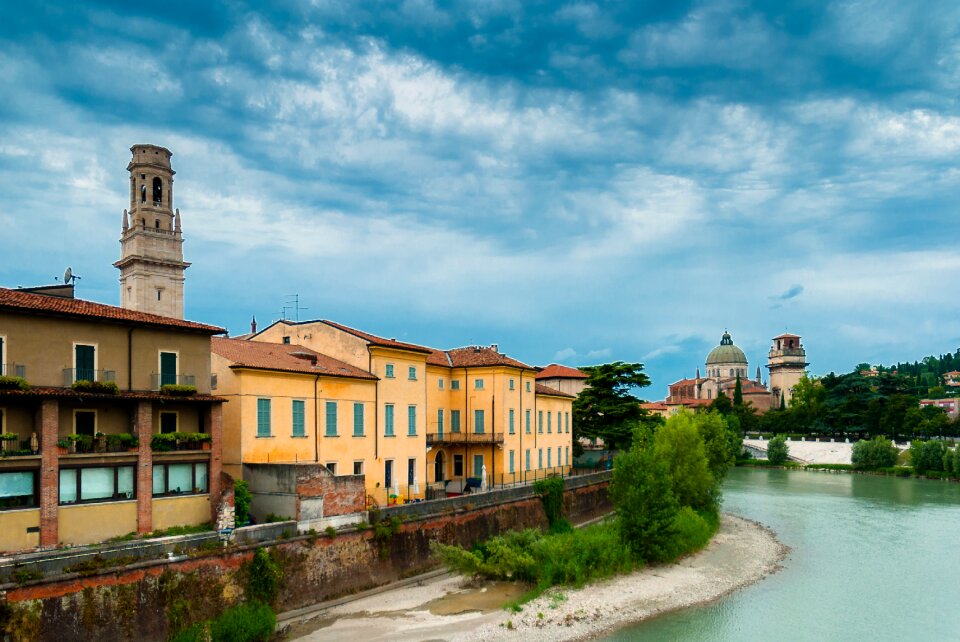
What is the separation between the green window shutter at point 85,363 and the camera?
984 inches

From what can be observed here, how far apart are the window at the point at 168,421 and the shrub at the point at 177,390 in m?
1.00

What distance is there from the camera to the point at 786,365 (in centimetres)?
15362

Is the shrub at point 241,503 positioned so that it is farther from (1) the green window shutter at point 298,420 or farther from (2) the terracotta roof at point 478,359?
(2) the terracotta roof at point 478,359

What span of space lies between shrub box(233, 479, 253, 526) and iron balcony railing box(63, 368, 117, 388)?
5.68 metres

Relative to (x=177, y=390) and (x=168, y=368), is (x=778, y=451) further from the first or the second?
(x=177, y=390)

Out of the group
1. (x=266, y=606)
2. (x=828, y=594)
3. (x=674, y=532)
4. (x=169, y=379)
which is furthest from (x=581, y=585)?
(x=169, y=379)

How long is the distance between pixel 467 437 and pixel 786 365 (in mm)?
124314

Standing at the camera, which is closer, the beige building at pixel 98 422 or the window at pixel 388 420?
the beige building at pixel 98 422

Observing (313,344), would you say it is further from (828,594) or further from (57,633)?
(828,594)

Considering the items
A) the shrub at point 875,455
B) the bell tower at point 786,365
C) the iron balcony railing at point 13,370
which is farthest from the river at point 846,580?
the bell tower at point 786,365

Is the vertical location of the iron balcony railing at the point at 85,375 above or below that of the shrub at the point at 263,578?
above

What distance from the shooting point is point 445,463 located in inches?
1800

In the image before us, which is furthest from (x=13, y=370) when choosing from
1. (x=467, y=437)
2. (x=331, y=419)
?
(x=467, y=437)

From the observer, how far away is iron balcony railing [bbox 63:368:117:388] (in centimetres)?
2458
